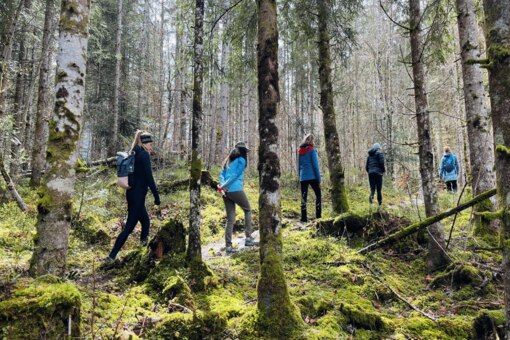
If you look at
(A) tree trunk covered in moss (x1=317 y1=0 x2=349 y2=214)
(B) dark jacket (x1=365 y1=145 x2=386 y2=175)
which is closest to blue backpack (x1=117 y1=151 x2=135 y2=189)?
(A) tree trunk covered in moss (x1=317 y1=0 x2=349 y2=214)

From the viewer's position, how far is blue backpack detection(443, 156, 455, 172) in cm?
1284

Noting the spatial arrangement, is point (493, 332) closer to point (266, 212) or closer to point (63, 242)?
point (266, 212)

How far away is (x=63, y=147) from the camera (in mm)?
3633

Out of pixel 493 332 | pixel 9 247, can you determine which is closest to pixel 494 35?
pixel 493 332

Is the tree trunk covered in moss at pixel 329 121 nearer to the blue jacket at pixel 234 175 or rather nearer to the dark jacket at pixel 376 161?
the dark jacket at pixel 376 161

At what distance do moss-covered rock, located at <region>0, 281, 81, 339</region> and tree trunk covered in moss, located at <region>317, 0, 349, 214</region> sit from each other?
6.68m

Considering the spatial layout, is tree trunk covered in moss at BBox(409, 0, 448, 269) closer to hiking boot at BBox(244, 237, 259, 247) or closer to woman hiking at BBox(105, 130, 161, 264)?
hiking boot at BBox(244, 237, 259, 247)

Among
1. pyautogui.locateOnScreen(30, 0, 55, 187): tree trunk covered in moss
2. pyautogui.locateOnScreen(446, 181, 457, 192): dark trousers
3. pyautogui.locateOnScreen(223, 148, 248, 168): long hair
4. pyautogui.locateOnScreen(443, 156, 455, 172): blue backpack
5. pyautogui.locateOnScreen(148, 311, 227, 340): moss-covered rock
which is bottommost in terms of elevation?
pyautogui.locateOnScreen(148, 311, 227, 340): moss-covered rock

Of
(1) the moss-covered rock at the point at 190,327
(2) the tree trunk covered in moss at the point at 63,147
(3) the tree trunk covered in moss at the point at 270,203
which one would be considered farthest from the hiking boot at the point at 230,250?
(2) the tree trunk covered in moss at the point at 63,147

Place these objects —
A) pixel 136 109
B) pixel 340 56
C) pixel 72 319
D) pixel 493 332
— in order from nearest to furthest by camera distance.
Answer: pixel 72 319
pixel 493 332
pixel 340 56
pixel 136 109

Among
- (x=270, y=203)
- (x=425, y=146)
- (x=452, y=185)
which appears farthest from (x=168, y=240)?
(x=452, y=185)

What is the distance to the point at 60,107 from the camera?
145 inches

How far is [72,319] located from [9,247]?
4440 millimetres

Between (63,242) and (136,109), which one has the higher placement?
(136,109)
